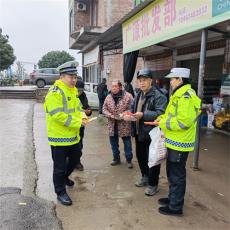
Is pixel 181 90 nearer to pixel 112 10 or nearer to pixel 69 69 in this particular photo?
pixel 69 69

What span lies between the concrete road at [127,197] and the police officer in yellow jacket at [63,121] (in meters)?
0.39

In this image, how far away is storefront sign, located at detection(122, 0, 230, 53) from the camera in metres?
4.71

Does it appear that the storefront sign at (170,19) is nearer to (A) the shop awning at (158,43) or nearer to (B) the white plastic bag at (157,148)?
(A) the shop awning at (158,43)

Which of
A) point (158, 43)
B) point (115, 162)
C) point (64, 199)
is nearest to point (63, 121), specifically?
point (64, 199)

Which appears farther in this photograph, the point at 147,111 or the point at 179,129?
the point at 147,111

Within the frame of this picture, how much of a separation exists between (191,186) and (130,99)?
5.96 ft

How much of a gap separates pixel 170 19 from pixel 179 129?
2960 millimetres

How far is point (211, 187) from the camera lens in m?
4.89

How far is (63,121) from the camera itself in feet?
12.9

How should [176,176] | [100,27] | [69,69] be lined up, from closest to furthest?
[176,176] → [69,69] → [100,27]

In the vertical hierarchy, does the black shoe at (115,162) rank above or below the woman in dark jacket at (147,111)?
below

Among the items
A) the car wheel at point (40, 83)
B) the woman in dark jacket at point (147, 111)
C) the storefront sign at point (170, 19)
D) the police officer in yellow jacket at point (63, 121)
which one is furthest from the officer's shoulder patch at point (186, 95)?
the car wheel at point (40, 83)

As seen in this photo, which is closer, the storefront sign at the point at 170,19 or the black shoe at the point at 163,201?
the black shoe at the point at 163,201

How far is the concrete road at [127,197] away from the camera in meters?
3.73
